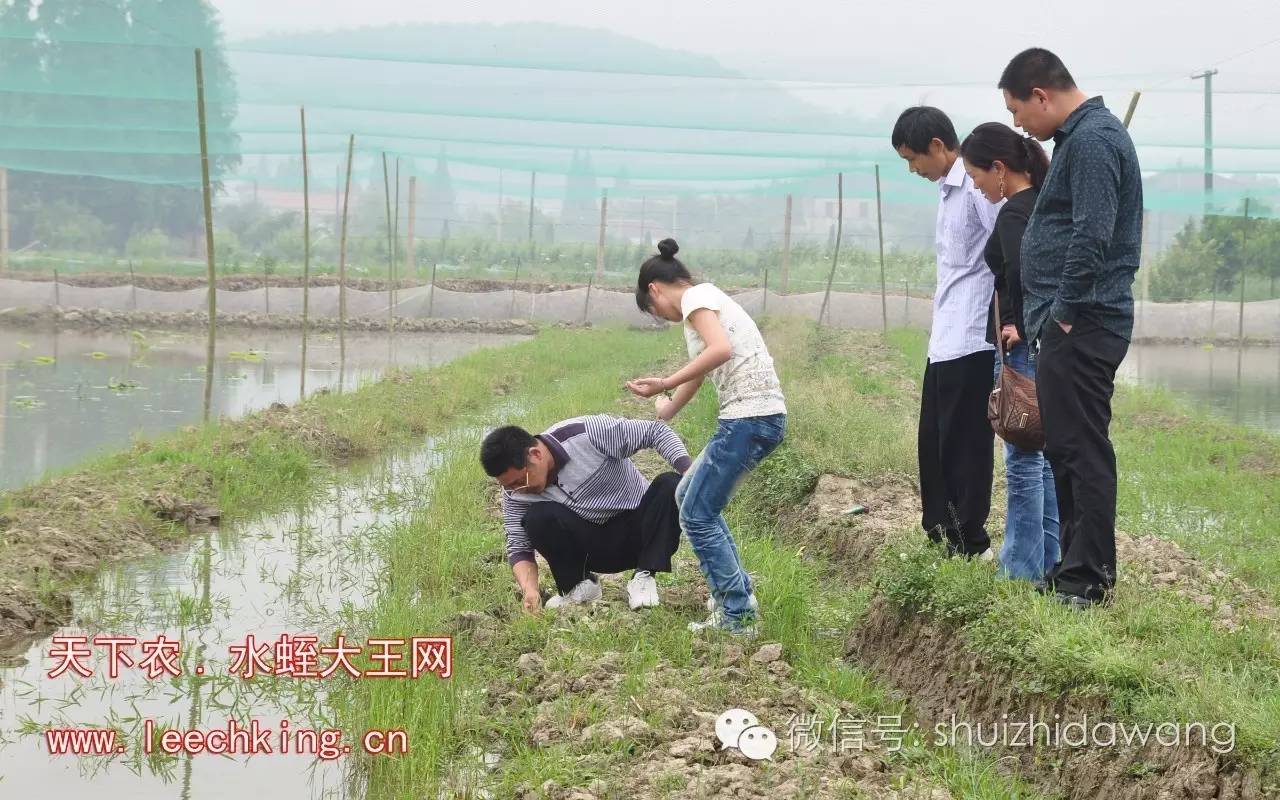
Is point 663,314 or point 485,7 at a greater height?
point 485,7

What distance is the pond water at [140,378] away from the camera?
934 cm

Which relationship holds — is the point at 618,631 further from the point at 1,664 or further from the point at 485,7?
the point at 485,7

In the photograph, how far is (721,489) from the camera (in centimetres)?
412

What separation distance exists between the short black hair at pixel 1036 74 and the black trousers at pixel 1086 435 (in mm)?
665

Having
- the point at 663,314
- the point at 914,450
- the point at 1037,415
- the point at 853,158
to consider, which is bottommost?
the point at 914,450

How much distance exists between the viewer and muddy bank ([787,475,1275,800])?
9.25ft

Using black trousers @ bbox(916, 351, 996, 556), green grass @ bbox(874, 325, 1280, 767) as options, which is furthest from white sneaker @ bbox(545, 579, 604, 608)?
black trousers @ bbox(916, 351, 996, 556)

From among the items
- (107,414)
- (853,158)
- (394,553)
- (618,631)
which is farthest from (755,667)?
(853,158)

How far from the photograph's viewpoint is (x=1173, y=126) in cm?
1439

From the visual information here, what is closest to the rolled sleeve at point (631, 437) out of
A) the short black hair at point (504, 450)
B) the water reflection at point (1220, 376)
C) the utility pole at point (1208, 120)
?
the short black hair at point (504, 450)

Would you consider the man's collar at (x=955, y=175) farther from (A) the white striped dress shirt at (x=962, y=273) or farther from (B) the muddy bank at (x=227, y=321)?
(B) the muddy bank at (x=227, y=321)

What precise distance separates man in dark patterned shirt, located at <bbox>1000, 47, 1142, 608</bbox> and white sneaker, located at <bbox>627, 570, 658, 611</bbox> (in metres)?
1.43

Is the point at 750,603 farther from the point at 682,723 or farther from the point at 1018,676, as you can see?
the point at 1018,676

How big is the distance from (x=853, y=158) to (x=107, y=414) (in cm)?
1051
